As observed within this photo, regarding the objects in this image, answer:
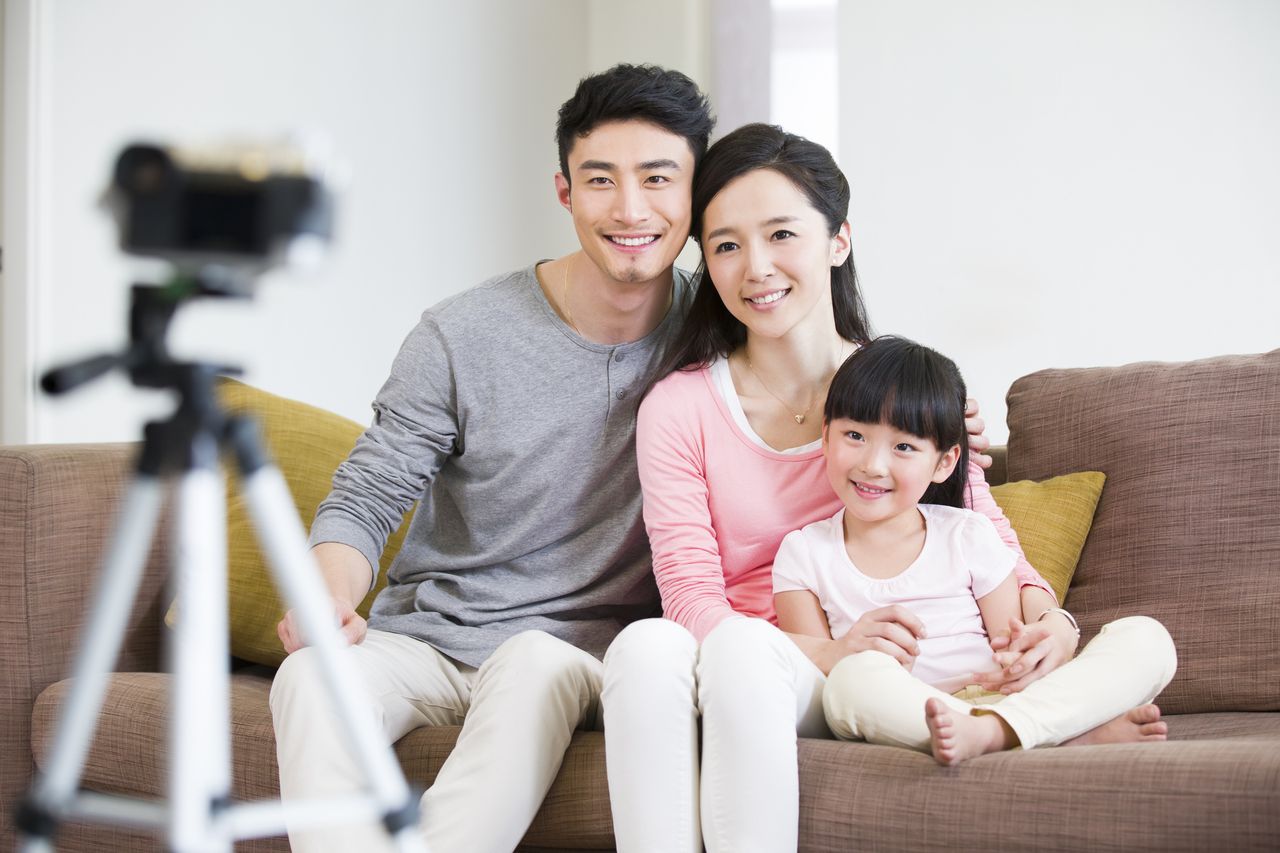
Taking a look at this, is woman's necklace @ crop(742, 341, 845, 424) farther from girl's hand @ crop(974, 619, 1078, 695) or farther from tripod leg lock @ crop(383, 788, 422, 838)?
tripod leg lock @ crop(383, 788, 422, 838)

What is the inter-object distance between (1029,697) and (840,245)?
74 centimetres

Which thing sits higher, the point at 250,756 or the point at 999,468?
the point at 999,468

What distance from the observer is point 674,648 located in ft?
4.69

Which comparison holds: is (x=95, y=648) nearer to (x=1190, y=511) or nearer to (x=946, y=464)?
(x=946, y=464)

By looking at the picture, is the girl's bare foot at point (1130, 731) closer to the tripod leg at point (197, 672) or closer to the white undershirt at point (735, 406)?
the white undershirt at point (735, 406)

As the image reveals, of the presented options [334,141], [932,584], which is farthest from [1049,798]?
[334,141]

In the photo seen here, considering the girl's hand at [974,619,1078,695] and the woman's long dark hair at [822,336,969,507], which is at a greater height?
the woman's long dark hair at [822,336,969,507]

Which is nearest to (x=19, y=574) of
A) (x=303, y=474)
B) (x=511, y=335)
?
(x=303, y=474)

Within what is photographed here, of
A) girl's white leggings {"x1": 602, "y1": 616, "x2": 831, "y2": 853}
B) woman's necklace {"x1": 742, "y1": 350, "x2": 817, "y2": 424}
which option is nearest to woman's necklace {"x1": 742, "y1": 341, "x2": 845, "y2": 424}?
woman's necklace {"x1": 742, "y1": 350, "x2": 817, "y2": 424}

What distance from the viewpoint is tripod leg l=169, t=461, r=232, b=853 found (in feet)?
2.47

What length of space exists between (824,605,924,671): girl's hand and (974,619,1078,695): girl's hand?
0.11 meters

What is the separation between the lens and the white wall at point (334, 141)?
119 inches

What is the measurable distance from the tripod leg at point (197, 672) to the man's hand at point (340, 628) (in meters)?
0.75

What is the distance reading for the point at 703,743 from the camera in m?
1.40
